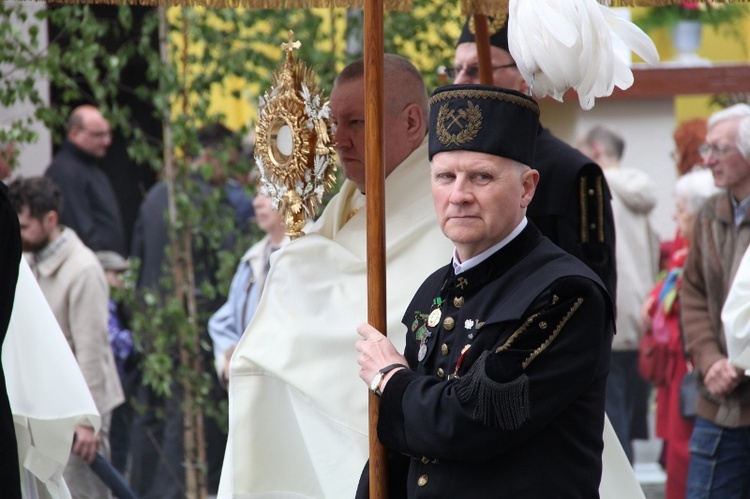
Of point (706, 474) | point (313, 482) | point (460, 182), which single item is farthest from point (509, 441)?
point (706, 474)

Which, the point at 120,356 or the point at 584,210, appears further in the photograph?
the point at 120,356

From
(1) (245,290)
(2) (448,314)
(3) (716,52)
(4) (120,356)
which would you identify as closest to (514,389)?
(2) (448,314)

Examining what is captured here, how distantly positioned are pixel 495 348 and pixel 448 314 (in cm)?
25

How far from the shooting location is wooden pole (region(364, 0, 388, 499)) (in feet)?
11.0

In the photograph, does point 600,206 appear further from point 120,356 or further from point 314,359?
point 120,356

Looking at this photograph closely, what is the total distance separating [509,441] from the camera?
295 cm

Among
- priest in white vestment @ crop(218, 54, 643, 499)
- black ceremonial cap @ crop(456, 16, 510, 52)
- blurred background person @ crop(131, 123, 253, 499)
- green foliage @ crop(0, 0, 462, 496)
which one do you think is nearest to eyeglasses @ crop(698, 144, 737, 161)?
black ceremonial cap @ crop(456, 16, 510, 52)

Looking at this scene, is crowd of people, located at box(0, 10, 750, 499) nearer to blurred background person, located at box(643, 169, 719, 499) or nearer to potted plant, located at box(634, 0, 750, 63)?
blurred background person, located at box(643, 169, 719, 499)

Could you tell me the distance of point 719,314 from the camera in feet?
18.9

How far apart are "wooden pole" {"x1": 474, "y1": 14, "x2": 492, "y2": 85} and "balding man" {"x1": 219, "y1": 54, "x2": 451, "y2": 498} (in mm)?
611

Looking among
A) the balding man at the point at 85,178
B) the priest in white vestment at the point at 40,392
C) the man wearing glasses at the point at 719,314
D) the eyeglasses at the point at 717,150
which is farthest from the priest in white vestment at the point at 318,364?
the balding man at the point at 85,178

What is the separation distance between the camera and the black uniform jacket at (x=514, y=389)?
294 cm

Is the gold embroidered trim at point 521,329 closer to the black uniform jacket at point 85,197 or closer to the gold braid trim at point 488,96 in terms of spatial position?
the gold braid trim at point 488,96

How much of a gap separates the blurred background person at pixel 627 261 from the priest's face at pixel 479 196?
4257mm
